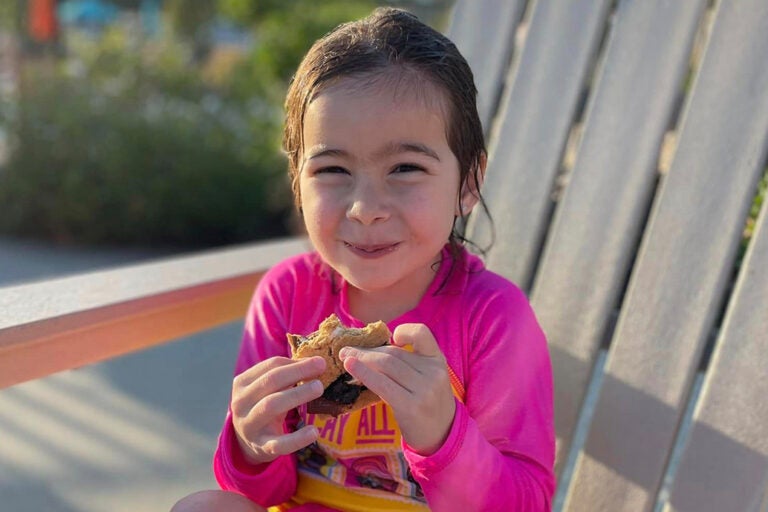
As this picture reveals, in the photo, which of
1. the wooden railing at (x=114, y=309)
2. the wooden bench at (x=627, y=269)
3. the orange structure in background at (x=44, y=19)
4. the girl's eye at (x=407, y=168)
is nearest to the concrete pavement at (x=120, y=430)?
the wooden railing at (x=114, y=309)

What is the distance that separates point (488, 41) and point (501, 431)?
94 centimetres

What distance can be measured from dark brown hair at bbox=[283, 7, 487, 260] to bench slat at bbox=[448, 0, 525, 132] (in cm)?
53

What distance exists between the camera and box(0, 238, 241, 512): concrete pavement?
310cm

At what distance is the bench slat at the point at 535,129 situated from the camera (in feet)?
6.37

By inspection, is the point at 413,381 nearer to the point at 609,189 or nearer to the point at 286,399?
the point at 286,399

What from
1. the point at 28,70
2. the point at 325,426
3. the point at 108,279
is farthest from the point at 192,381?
the point at 28,70

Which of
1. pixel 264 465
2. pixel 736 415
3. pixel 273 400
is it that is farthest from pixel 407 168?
pixel 736 415

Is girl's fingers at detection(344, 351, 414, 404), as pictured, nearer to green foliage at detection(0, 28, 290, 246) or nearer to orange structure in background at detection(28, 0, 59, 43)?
green foliage at detection(0, 28, 290, 246)

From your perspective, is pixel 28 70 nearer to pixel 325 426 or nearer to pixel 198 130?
pixel 198 130

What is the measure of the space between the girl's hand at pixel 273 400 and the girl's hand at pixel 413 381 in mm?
69

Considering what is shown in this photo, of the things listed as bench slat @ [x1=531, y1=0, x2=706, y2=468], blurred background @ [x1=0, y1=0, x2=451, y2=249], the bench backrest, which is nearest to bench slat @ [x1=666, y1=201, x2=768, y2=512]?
the bench backrest

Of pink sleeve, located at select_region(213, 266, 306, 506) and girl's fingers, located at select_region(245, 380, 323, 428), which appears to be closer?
girl's fingers, located at select_region(245, 380, 323, 428)

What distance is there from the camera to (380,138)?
55.7 inches

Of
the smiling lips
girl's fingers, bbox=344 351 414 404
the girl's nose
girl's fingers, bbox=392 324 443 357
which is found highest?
the girl's nose
